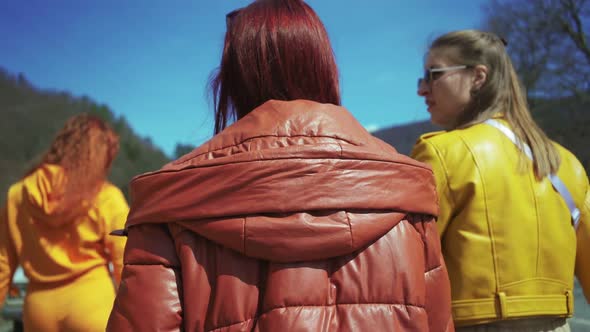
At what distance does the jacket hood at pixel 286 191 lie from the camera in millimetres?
979

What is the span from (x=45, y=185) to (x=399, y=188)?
2.35 m

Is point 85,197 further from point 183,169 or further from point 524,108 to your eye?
point 524,108

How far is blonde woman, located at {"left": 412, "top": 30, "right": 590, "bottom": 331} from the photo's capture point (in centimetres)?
159

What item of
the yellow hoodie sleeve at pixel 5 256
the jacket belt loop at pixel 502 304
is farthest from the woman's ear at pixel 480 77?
the yellow hoodie sleeve at pixel 5 256

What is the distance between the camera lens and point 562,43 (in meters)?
12.3

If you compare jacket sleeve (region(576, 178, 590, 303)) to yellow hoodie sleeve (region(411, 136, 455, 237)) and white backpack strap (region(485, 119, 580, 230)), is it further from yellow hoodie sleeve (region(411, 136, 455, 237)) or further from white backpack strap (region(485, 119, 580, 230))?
yellow hoodie sleeve (region(411, 136, 455, 237))

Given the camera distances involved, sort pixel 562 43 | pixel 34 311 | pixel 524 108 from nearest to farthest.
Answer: pixel 524 108
pixel 34 311
pixel 562 43

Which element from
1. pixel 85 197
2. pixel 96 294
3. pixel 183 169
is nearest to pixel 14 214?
pixel 85 197

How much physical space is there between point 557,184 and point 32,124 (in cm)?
5031

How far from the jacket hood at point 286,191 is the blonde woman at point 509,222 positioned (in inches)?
24.5

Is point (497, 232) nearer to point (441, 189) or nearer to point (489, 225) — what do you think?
point (489, 225)

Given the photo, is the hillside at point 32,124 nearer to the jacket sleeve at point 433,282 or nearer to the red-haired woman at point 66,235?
the red-haired woman at point 66,235

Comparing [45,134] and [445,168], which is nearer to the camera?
[445,168]

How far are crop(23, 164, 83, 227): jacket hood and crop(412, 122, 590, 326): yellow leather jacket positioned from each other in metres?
1.99
